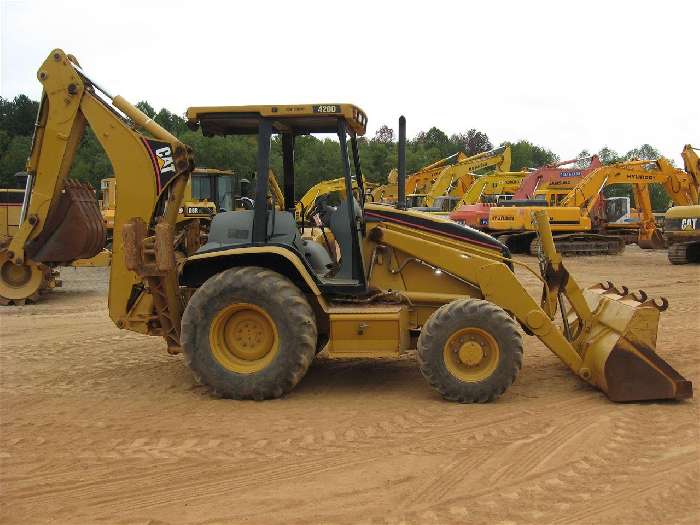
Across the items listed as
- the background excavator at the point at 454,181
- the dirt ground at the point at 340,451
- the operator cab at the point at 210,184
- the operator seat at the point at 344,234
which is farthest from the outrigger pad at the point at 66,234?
the background excavator at the point at 454,181

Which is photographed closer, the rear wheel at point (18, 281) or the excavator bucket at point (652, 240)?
the rear wheel at point (18, 281)

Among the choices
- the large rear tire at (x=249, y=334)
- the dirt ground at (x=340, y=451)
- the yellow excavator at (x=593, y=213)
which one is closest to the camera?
the dirt ground at (x=340, y=451)

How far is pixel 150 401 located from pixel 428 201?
2510cm

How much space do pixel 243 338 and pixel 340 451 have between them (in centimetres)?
182

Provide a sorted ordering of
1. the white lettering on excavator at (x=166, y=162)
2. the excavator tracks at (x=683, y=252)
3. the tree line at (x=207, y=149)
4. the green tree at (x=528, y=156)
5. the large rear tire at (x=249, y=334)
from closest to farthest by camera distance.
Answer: the large rear tire at (x=249, y=334) < the white lettering on excavator at (x=166, y=162) < the excavator tracks at (x=683, y=252) < the tree line at (x=207, y=149) < the green tree at (x=528, y=156)

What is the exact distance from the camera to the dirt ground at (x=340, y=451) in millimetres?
4230

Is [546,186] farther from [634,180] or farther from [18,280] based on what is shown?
[18,280]

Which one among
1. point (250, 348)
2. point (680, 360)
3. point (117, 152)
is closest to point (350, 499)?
point (250, 348)

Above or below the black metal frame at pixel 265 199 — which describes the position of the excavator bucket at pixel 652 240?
below

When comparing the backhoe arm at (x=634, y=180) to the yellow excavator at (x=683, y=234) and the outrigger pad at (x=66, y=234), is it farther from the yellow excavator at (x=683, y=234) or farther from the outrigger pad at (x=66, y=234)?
the outrigger pad at (x=66, y=234)

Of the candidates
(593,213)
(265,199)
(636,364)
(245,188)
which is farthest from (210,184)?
(636,364)

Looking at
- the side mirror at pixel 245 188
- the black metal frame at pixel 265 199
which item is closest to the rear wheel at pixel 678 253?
the black metal frame at pixel 265 199

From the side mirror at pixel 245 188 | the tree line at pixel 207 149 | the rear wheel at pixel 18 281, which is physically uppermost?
the tree line at pixel 207 149

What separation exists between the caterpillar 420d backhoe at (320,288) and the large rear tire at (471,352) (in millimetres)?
12
